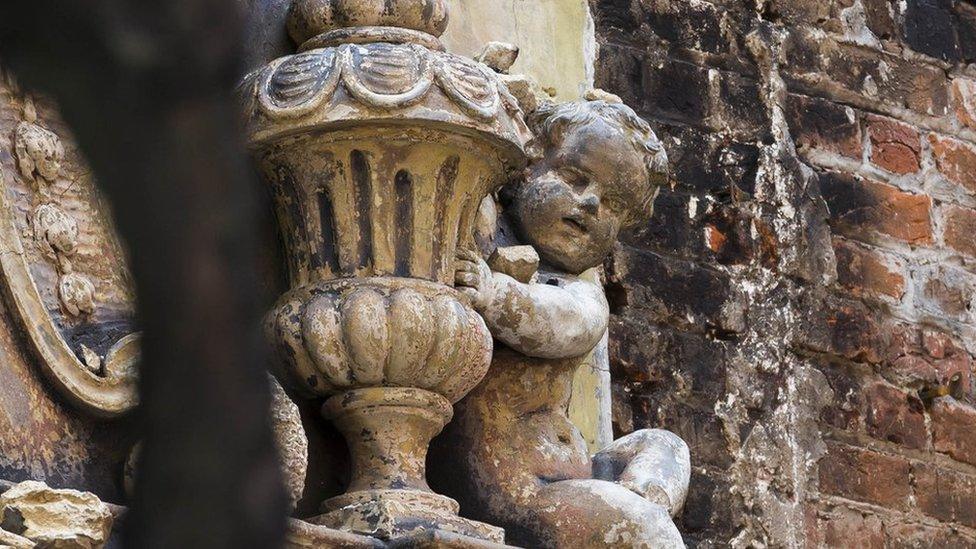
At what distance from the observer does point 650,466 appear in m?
2.46

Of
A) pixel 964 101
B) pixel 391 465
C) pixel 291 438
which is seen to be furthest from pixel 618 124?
pixel 964 101

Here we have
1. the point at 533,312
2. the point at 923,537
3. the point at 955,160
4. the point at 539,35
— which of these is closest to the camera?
the point at 533,312

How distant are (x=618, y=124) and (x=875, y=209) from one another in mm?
1432

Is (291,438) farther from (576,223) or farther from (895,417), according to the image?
(895,417)

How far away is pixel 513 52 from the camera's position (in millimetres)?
2449

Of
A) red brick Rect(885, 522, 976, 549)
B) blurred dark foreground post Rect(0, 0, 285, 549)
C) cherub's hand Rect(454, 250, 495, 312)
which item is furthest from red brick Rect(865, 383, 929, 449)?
blurred dark foreground post Rect(0, 0, 285, 549)

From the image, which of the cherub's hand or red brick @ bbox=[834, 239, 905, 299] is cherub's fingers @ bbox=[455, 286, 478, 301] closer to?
the cherub's hand

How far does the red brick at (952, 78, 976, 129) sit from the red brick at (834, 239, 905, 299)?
0.45 meters

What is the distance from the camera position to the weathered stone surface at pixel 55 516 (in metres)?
1.77

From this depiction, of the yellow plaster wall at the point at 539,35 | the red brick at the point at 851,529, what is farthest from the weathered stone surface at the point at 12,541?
the red brick at the point at 851,529

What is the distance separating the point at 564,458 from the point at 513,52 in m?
0.51

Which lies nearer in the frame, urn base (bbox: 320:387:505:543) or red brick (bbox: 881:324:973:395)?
urn base (bbox: 320:387:505:543)

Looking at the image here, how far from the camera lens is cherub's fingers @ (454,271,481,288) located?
2.23 m

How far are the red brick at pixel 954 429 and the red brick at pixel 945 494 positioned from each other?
3cm
